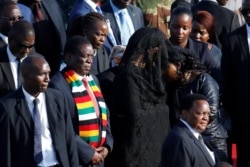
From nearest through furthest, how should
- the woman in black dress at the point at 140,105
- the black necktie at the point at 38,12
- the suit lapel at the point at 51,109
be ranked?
the suit lapel at the point at 51,109 → the woman in black dress at the point at 140,105 → the black necktie at the point at 38,12

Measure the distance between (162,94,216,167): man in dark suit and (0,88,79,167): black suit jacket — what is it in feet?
3.10

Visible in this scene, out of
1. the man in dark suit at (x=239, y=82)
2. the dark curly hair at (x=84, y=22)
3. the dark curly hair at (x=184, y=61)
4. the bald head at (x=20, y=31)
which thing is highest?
the bald head at (x=20, y=31)

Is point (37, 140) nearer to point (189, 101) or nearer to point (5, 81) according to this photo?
point (5, 81)

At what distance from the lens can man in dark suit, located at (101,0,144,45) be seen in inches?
462

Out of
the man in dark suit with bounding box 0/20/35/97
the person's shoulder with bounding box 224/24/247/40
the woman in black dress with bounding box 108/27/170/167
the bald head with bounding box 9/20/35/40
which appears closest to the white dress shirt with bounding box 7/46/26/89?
the man in dark suit with bounding box 0/20/35/97

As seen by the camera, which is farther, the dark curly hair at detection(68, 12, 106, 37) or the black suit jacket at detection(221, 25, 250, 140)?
the black suit jacket at detection(221, 25, 250, 140)

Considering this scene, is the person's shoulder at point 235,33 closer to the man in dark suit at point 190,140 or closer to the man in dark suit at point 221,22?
the man in dark suit at point 221,22

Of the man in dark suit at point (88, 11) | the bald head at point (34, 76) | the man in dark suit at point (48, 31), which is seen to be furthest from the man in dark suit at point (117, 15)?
the bald head at point (34, 76)

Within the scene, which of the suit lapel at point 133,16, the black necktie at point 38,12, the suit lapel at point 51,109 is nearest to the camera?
the suit lapel at point 51,109

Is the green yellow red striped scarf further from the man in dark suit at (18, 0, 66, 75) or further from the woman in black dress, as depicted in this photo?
the man in dark suit at (18, 0, 66, 75)

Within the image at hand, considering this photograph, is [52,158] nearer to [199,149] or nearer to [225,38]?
[199,149]

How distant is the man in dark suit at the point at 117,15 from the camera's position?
38.5 ft

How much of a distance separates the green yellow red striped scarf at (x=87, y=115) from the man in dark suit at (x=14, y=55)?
0.45 metres

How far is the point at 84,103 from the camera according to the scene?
378 inches
